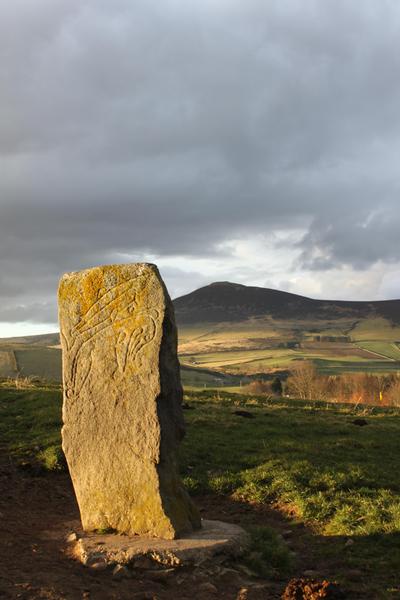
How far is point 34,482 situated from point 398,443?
9423mm

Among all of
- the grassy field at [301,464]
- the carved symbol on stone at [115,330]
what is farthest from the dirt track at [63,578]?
the carved symbol on stone at [115,330]

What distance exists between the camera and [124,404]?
33.1ft

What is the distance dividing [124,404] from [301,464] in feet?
16.3

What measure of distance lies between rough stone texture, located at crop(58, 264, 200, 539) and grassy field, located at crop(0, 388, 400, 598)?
190cm

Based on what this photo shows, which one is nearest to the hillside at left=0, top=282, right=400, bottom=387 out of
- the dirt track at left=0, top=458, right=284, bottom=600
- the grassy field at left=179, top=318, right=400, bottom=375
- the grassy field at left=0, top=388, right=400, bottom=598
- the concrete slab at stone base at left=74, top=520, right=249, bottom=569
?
the grassy field at left=179, top=318, right=400, bottom=375

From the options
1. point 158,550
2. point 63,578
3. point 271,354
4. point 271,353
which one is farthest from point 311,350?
point 63,578

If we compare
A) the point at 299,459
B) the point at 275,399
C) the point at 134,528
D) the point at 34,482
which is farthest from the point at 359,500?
the point at 275,399

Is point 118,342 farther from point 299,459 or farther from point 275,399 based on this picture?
point 275,399

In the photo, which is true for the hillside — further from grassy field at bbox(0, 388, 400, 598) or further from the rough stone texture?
the rough stone texture

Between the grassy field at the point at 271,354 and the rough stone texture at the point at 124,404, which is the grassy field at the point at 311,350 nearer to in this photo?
the grassy field at the point at 271,354

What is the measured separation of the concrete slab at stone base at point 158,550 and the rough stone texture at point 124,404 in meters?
0.37

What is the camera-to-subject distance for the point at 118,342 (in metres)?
10.4

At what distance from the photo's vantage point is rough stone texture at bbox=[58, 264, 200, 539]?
970 centimetres

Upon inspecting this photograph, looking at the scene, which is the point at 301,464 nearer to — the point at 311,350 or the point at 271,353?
the point at 271,353
